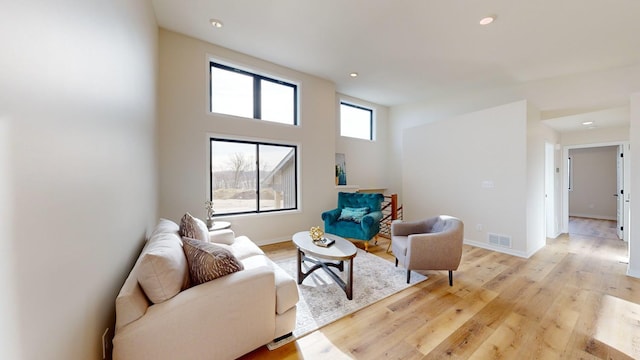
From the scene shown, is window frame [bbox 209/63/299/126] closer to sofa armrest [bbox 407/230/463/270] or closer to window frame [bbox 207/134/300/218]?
window frame [bbox 207/134/300/218]

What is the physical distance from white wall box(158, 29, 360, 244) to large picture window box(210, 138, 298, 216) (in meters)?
0.18

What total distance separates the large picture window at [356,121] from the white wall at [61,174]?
15.0ft

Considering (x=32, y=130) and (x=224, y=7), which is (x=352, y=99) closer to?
(x=224, y=7)

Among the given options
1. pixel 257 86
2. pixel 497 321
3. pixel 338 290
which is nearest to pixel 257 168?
pixel 257 86

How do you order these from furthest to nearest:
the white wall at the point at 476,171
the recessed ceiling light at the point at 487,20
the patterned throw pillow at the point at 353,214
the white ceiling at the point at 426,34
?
the patterned throw pillow at the point at 353,214 → the white wall at the point at 476,171 → the recessed ceiling light at the point at 487,20 → the white ceiling at the point at 426,34

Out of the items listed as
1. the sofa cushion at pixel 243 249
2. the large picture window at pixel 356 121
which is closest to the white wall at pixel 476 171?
the large picture window at pixel 356 121

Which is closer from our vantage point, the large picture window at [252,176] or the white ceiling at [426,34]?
the white ceiling at [426,34]

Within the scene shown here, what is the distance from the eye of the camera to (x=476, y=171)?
421 cm

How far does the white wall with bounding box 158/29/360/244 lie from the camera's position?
335 cm

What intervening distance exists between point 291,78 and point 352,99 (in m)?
1.95

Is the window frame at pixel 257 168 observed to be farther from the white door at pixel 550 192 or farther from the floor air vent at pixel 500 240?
the white door at pixel 550 192

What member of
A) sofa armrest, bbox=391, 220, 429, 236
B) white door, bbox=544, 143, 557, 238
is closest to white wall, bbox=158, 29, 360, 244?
sofa armrest, bbox=391, 220, 429, 236

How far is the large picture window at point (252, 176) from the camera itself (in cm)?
389

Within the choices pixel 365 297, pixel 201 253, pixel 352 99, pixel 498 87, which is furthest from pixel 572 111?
pixel 201 253
